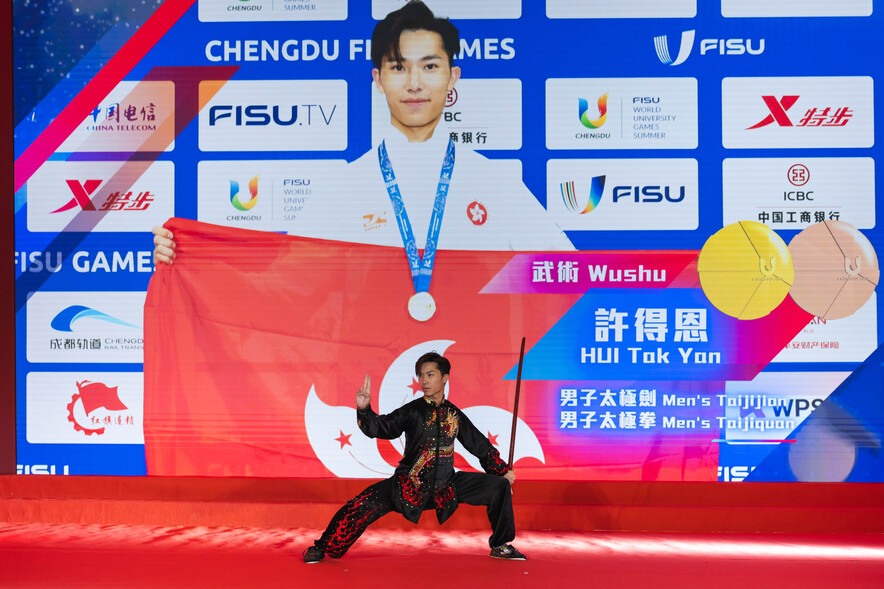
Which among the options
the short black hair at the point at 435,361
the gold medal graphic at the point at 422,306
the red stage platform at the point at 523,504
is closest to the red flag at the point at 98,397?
the red stage platform at the point at 523,504

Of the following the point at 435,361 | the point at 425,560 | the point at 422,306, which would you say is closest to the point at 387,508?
the point at 425,560

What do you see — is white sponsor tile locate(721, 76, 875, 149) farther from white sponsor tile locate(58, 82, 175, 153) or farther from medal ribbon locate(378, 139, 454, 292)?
white sponsor tile locate(58, 82, 175, 153)

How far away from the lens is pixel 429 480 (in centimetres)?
324

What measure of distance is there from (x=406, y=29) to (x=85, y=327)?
97.2 inches

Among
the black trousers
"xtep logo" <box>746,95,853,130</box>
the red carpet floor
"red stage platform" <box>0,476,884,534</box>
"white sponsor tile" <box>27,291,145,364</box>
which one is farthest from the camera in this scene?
"white sponsor tile" <box>27,291,145,364</box>

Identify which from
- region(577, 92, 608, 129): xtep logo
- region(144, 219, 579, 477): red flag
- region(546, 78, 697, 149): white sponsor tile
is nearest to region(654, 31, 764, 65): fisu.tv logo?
region(546, 78, 697, 149): white sponsor tile

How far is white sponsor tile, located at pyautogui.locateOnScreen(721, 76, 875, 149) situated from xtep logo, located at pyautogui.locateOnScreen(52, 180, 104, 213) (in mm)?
3547

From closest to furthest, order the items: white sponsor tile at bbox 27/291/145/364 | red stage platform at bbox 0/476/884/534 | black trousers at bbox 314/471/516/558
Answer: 1. black trousers at bbox 314/471/516/558
2. red stage platform at bbox 0/476/884/534
3. white sponsor tile at bbox 27/291/145/364

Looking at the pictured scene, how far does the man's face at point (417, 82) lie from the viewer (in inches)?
158

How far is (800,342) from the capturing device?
3.93 m

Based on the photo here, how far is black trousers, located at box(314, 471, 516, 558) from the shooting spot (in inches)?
125

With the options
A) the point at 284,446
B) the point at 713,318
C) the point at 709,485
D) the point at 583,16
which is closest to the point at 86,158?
the point at 284,446

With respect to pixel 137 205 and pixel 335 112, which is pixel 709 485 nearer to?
pixel 335 112

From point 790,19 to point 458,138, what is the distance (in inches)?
76.3
